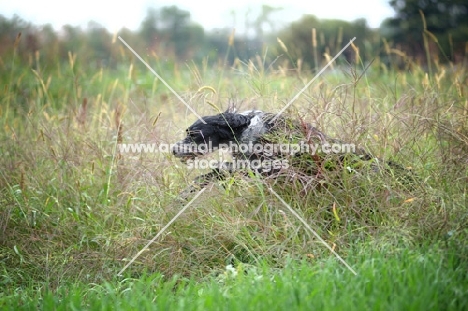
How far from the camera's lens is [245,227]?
3678 millimetres

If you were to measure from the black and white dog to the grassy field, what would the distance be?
127mm

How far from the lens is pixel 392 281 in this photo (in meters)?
2.90

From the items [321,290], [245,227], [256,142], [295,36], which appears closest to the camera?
[321,290]

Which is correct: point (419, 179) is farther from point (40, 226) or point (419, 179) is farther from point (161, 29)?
point (161, 29)

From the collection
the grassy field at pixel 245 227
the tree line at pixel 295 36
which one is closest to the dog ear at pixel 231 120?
the grassy field at pixel 245 227

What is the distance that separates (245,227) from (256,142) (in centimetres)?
71

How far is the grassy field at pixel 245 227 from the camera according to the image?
2.95m

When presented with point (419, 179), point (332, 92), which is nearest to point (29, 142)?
point (332, 92)

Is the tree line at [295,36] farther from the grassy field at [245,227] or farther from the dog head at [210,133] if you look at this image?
the dog head at [210,133]

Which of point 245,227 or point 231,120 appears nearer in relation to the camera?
point 245,227

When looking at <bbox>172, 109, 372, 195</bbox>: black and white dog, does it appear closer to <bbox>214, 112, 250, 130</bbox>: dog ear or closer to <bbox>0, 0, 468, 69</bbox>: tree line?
<bbox>214, 112, 250, 130</bbox>: dog ear

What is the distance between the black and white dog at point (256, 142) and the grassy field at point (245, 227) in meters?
0.13

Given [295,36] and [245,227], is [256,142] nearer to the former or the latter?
[245,227]

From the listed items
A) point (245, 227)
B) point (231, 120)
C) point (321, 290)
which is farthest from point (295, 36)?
point (321, 290)
